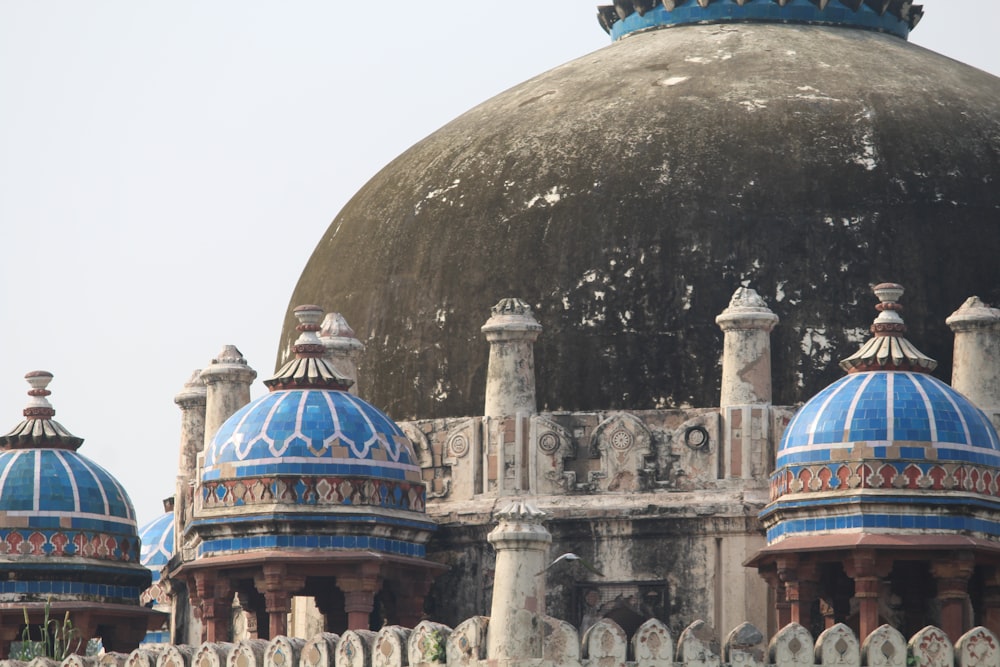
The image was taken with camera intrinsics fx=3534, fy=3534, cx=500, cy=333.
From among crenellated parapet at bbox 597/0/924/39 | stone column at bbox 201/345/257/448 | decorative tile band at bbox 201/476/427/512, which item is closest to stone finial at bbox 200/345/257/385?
stone column at bbox 201/345/257/448

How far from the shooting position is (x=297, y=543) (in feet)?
134

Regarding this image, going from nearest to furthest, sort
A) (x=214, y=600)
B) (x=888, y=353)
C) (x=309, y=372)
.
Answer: (x=888, y=353), (x=214, y=600), (x=309, y=372)

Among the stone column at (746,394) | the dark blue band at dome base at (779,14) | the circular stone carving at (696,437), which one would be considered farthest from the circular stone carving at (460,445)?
the dark blue band at dome base at (779,14)

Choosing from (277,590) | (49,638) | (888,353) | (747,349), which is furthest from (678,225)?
(49,638)

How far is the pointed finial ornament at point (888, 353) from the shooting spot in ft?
133

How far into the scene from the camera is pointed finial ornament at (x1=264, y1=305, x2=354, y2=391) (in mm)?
42000

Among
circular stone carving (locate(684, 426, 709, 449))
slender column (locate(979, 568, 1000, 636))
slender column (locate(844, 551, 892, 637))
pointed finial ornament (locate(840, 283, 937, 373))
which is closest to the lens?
slender column (locate(844, 551, 892, 637))

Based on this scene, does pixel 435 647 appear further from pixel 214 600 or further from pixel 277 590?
pixel 214 600

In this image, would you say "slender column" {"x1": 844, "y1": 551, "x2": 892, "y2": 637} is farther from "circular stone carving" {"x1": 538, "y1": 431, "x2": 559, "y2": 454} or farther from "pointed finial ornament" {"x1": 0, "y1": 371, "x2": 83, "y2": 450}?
"pointed finial ornament" {"x1": 0, "y1": 371, "x2": 83, "y2": 450}

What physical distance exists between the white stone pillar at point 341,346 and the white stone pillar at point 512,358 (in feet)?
7.09

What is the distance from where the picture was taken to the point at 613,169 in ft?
147

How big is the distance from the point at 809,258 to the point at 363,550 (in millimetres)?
6924

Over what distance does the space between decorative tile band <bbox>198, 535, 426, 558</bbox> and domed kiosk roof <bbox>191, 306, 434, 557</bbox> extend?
1 centimetres

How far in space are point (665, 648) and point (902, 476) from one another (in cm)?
374
